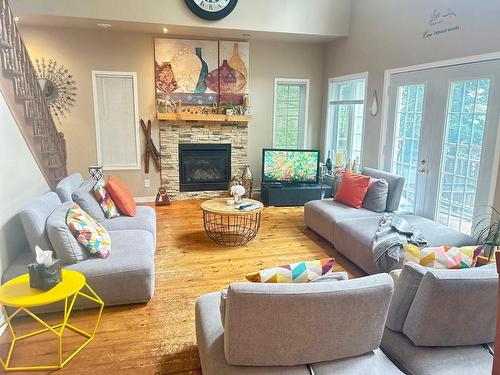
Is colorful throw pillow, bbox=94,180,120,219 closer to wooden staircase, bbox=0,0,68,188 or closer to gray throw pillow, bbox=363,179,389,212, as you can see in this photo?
wooden staircase, bbox=0,0,68,188

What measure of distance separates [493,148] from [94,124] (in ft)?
18.0

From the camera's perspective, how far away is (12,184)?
3000mm

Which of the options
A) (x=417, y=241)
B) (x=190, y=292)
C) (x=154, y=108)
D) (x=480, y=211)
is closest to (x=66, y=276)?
(x=190, y=292)

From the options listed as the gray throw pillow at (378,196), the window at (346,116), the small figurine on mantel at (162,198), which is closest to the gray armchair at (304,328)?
the gray throw pillow at (378,196)

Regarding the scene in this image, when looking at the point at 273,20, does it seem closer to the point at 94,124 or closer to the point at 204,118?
the point at 204,118

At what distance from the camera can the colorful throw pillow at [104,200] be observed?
154 inches

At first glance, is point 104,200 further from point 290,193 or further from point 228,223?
point 290,193

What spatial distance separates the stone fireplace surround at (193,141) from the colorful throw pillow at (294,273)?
484 centimetres

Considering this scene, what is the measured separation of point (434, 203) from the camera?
429 centimetres

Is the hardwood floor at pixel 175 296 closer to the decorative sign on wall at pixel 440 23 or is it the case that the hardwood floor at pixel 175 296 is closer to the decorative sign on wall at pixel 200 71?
the decorative sign on wall at pixel 200 71

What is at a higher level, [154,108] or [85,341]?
[154,108]

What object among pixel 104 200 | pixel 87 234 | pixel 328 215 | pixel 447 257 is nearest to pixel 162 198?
pixel 104 200

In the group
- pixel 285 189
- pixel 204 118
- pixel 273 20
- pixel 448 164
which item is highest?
pixel 273 20

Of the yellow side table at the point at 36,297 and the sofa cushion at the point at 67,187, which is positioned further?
the sofa cushion at the point at 67,187
